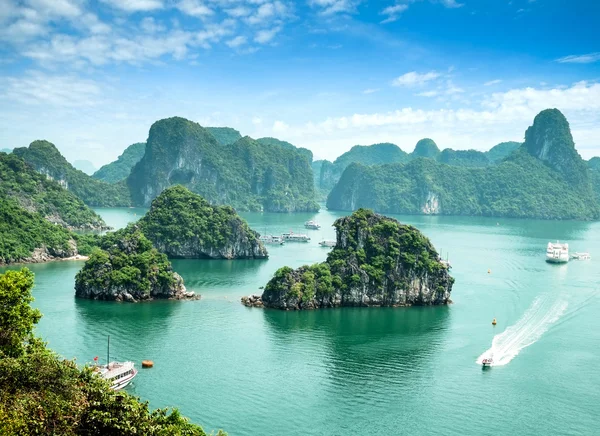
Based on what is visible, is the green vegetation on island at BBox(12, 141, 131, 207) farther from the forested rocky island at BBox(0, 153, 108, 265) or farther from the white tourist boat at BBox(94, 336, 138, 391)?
the white tourist boat at BBox(94, 336, 138, 391)

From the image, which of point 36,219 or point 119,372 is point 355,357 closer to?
point 119,372

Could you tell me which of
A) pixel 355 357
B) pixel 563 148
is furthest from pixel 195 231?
pixel 563 148

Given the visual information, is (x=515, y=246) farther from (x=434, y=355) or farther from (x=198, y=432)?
(x=198, y=432)

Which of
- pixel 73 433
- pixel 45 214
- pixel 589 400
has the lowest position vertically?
pixel 589 400

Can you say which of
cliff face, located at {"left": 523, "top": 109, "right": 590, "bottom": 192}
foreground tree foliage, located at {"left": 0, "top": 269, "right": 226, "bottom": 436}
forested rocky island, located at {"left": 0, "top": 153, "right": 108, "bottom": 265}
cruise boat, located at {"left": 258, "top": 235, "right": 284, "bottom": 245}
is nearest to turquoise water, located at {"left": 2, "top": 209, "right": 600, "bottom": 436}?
forested rocky island, located at {"left": 0, "top": 153, "right": 108, "bottom": 265}

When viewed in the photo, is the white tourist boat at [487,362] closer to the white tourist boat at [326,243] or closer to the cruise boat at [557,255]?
the cruise boat at [557,255]

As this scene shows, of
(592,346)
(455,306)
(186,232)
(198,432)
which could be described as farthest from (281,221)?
(198,432)
